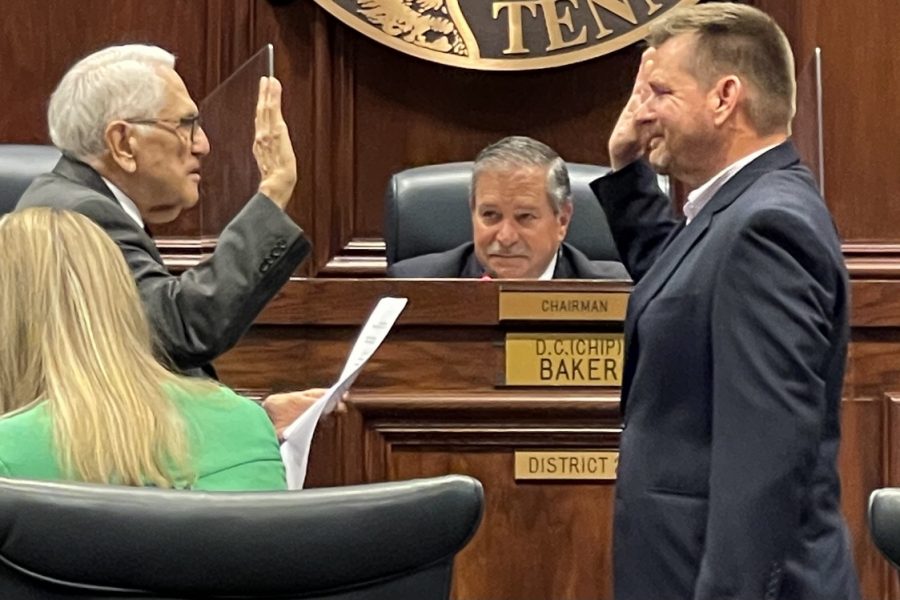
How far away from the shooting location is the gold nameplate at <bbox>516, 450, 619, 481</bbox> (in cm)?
281

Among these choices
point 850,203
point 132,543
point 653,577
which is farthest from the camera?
point 850,203

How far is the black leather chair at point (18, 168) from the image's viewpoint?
3576 millimetres

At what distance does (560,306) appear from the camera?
285 centimetres

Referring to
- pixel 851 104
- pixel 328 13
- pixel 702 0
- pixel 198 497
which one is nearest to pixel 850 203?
pixel 851 104

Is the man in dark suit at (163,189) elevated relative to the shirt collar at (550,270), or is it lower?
elevated

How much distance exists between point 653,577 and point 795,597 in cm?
19

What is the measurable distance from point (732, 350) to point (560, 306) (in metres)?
0.97

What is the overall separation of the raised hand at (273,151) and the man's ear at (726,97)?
74 cm

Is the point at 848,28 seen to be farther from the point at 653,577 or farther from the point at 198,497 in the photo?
the point at 198,497

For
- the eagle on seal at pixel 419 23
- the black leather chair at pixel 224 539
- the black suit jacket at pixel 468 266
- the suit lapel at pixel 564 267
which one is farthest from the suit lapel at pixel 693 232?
the eagle on seal at pixel 419 23

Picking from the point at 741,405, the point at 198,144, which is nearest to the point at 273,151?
the point at 198,144

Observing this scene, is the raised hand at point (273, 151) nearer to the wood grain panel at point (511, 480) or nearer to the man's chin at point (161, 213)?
the man's chin at point (161, 213)

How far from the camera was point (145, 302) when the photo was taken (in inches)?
93.6

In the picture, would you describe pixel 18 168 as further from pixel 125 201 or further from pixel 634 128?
pixel 634 128
